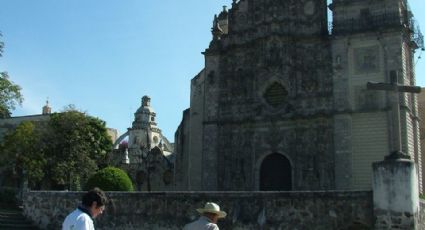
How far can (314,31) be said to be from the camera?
26828 mm

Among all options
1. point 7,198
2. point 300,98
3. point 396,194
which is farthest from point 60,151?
point 396,194

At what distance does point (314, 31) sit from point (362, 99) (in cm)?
448

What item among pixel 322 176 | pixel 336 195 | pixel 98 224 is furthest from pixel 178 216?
pixel 322 176

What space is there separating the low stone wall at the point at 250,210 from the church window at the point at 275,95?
10.8 m

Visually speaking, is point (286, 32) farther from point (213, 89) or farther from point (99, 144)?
point (99, 144)

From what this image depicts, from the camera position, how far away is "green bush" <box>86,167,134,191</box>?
2217cm

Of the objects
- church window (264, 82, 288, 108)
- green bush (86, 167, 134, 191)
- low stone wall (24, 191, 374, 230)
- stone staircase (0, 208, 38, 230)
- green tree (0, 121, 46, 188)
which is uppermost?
church window (264, 82, 288, 108)

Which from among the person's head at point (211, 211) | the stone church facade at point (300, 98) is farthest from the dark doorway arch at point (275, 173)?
the person's head at point (211, 211)

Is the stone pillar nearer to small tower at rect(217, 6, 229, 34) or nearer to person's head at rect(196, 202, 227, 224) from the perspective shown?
person's head at rect(196, 202, 227, 224)

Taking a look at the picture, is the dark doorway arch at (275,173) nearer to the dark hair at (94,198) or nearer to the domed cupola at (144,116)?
the dark hair at (94,198)

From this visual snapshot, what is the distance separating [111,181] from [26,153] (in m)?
Result: 13.6

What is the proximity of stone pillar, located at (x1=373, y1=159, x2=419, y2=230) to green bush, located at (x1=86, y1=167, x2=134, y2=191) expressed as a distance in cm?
1163

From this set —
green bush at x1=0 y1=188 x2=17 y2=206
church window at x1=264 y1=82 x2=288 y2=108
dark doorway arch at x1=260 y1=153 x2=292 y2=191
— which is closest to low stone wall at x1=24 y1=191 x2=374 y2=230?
dark doorway arch at x1=260 y1=153 x2=292 y2=191

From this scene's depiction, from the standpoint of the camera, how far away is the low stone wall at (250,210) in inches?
584
